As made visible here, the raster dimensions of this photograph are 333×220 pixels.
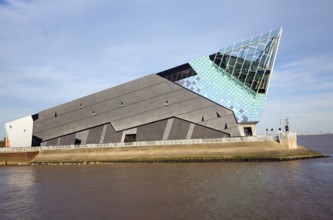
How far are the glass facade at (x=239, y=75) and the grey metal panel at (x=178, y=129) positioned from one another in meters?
6.68

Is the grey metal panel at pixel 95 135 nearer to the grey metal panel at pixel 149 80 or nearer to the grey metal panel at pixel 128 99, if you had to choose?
the grey metal panel at pixel 128 99

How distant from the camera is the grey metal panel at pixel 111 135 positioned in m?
71.9

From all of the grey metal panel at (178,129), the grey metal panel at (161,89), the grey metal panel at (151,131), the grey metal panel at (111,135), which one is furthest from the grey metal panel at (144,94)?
the grey metal panel at (111,135)

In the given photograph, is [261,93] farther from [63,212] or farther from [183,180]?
[63,212]

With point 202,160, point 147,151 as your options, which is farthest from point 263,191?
point 147,151

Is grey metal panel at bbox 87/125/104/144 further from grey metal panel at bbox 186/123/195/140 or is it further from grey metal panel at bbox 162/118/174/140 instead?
grey metal panel at bbox 186/123/195/140

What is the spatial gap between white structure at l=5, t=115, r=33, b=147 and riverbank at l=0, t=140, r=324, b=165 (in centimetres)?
890

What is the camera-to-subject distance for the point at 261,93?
61312 millimetres

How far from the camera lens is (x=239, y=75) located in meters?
63.0

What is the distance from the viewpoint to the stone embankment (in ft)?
167

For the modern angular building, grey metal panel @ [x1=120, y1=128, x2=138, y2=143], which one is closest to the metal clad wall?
the modern angular building

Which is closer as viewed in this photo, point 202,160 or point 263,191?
point 263,191

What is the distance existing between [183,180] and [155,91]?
1320 inches

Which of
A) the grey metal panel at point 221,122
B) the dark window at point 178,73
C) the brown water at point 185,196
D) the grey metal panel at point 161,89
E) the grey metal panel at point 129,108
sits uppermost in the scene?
the dark window at point 178,73
